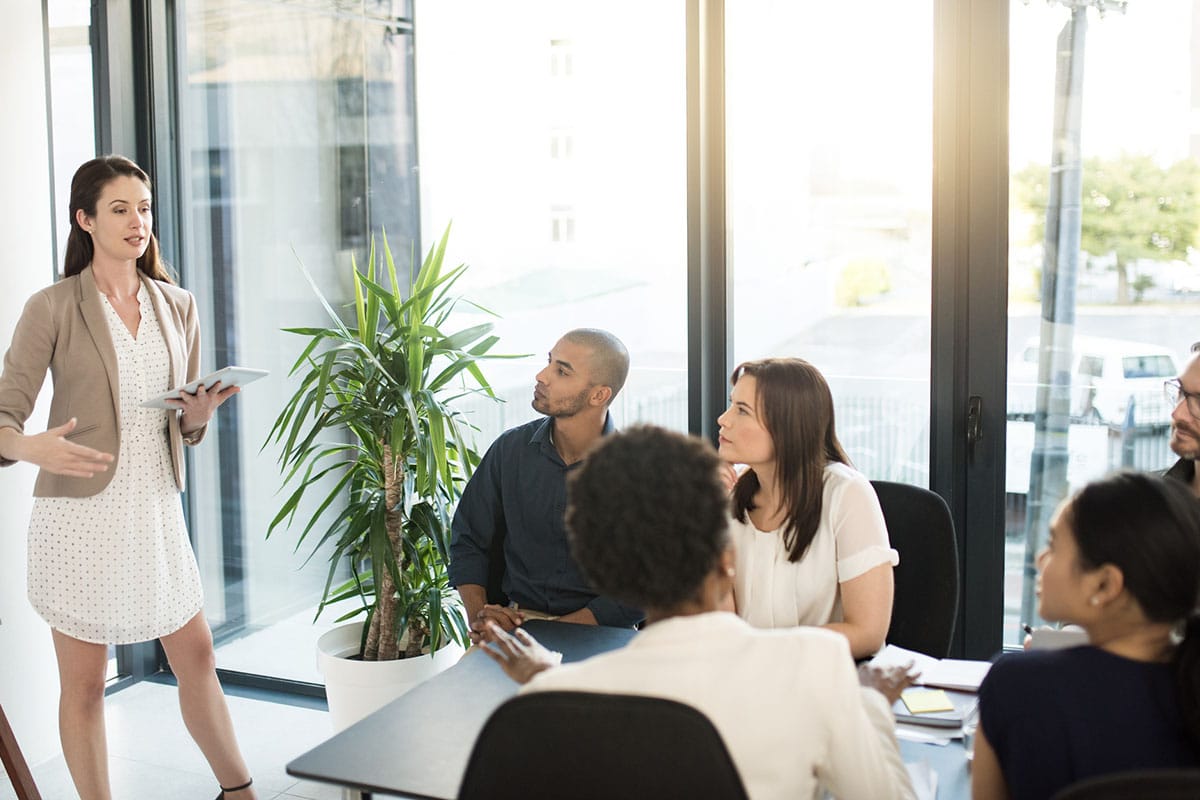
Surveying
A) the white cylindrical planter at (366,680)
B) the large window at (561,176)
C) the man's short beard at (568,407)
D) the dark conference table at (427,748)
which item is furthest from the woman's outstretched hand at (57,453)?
the large window at (561,176)

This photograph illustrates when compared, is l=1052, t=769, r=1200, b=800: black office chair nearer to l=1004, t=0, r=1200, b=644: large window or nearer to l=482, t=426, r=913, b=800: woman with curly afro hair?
l=482, t=426, r=913, b=800: woman with curly afro hair

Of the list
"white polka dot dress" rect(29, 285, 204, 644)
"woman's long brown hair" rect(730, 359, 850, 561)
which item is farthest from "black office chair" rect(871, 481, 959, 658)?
"white polka dot dress" rect(29, 285, 204, 644)

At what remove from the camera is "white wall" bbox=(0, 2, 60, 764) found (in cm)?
334

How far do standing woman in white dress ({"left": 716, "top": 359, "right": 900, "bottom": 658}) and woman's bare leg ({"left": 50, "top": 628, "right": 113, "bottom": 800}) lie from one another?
64.8 inches

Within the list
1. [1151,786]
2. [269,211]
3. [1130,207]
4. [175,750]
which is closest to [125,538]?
[175,750]

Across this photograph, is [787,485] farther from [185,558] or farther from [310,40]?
[310,40]

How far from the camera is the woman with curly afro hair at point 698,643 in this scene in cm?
129

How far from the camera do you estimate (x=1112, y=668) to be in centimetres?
138

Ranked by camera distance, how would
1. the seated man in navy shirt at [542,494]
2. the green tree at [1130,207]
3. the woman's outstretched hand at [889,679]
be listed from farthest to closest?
the green tree at [1130,207] → the seated man in navy shirt at [542,494] → the woman's outstretched hand at [889,679]

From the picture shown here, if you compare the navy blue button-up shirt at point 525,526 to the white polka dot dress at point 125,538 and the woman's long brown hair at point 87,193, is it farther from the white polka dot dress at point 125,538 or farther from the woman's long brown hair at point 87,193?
A: the woman's long brown hair at point 87,193

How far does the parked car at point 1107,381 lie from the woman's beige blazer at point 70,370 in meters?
2.30

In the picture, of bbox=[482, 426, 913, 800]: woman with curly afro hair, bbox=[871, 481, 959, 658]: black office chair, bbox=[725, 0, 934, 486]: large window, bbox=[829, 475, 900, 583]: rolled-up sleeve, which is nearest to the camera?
bbox=[482, 426, 913, 800]: woman with curly afro hair

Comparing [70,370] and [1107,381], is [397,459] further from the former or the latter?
[1107,381]

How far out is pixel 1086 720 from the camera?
1356 millimetres
